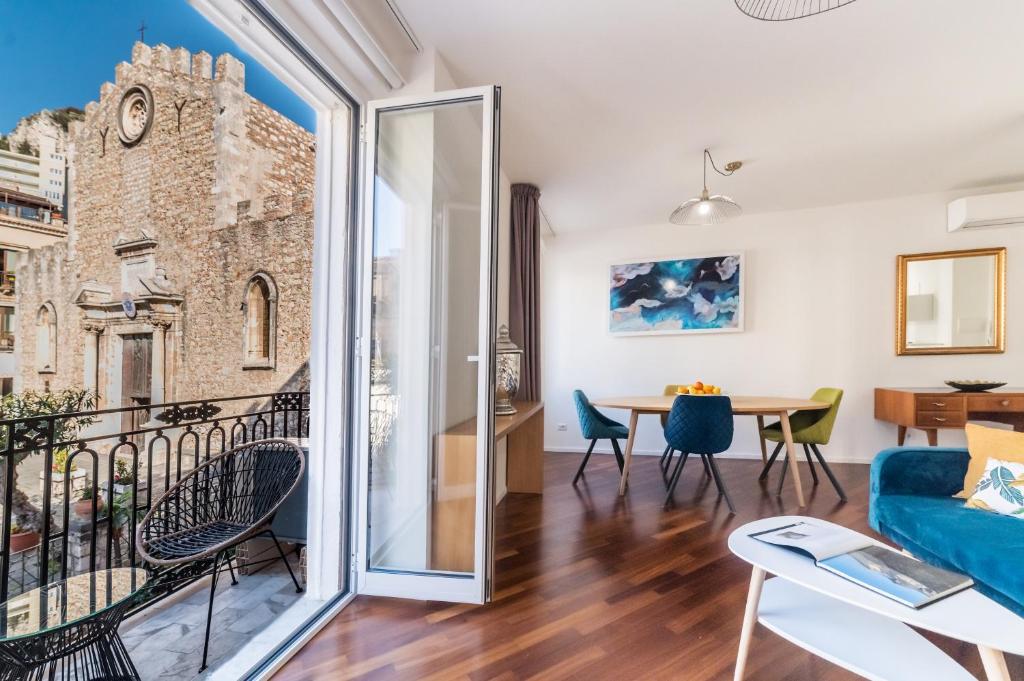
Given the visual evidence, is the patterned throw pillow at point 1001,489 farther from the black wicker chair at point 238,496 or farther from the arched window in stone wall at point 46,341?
the arched window in stone wall at point 46,341

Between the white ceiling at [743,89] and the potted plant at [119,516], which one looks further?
the potted plant at [119,516]

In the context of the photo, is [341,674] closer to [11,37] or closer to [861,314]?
[11,37]

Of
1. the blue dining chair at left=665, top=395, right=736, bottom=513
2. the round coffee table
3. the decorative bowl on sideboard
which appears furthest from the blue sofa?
the round coffee table

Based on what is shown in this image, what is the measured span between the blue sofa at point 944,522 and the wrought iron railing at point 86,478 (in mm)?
3190

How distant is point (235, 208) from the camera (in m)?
4.97

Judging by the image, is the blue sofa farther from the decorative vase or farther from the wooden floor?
the decorative vase

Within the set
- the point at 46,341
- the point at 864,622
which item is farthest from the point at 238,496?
the point at 864,622

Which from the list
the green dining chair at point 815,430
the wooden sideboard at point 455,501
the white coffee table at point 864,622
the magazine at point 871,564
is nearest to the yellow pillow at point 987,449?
the magazine at point 871,564

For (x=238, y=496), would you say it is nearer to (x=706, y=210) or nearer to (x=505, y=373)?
(x=505, y=373)

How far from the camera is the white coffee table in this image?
868 millimetres

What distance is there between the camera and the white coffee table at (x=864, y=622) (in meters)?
0.87

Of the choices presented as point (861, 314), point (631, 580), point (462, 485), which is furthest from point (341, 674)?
point (861, 314)

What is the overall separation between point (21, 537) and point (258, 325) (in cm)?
348

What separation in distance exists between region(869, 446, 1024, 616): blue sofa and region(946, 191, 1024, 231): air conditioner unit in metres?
3.19
